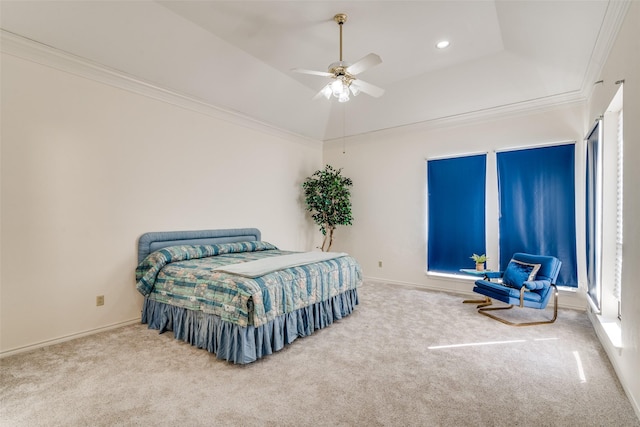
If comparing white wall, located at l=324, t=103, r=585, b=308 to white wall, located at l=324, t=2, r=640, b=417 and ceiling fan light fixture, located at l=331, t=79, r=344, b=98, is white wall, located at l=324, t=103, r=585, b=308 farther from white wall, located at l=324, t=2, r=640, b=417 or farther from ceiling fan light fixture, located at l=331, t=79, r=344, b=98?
ceiling fan light fixture, located at l=331, t=79, r=344, b=98

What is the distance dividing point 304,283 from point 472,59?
357 centimetres

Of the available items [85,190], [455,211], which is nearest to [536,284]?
[455,211]

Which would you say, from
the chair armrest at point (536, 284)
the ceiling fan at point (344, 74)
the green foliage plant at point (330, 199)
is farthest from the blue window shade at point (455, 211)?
the ceiling fan at point (344, 74)

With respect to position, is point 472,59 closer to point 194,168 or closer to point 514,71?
point 514,71

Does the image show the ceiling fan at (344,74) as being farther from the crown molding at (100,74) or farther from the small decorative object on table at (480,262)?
the small decorative object on table at (480,262)

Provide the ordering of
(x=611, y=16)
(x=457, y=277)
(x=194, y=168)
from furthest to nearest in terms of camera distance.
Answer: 1. (x=457, y=277)
2. (x=194, y=168)
3. (x=611, y=16)

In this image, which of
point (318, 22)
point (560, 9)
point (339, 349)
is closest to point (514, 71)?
point (560, 9)

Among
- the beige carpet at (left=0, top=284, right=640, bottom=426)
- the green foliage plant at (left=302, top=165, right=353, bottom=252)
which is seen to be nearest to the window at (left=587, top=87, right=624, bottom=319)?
the beige carpet at (left=0, top=284, right=640, bottom=426)

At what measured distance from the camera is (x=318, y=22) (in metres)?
3.28

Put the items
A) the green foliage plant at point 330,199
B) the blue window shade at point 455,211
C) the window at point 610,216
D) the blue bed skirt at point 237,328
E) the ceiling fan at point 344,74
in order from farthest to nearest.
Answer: the green foliage plant at point 330,199, the blue window shade at point 455,211, the window at point 610,216, the ceiling fan at point 344,74, the blue bed skirt at point 237,328

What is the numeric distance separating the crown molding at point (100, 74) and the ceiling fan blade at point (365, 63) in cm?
243

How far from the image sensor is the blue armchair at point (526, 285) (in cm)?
349

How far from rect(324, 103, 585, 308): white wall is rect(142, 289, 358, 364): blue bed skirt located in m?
2.18

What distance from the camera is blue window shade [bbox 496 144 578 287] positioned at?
4086mm
